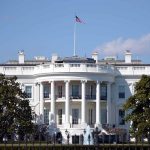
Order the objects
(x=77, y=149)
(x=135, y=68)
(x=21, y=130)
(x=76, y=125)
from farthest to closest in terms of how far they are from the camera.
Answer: (x=135, y=68), (x=76, y=125), (x=21, y=130), (x=77, y=149)

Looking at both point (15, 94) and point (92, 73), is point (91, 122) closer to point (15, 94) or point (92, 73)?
point (92, 73)

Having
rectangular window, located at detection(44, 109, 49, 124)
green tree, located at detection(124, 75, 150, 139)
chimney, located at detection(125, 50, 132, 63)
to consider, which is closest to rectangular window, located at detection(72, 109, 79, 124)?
rectangular window, located at detection(44, 109, 49, 124)

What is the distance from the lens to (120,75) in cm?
9444

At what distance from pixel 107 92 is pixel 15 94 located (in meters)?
18.6

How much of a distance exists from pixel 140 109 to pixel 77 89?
62.4 ft

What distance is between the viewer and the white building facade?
89.2 metres

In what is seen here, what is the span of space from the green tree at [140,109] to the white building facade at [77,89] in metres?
15.7

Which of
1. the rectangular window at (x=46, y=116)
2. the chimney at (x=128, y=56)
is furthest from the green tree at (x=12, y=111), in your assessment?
the chimney at (x=128, y=56)

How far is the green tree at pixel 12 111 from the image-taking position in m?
74.7

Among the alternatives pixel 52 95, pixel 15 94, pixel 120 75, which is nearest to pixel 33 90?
pixel 52 95

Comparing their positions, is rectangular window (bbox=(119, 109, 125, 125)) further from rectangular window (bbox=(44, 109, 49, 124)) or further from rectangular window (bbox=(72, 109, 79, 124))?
rectangular window (bbox=(44, 109, 49, 124))

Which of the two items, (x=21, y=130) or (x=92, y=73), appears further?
(x=92, y=73)

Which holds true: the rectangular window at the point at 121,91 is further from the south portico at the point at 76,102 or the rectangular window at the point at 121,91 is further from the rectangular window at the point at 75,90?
the rectangular window at the point at 75,90

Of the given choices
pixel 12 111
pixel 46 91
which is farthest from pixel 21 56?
pixel 12 111
